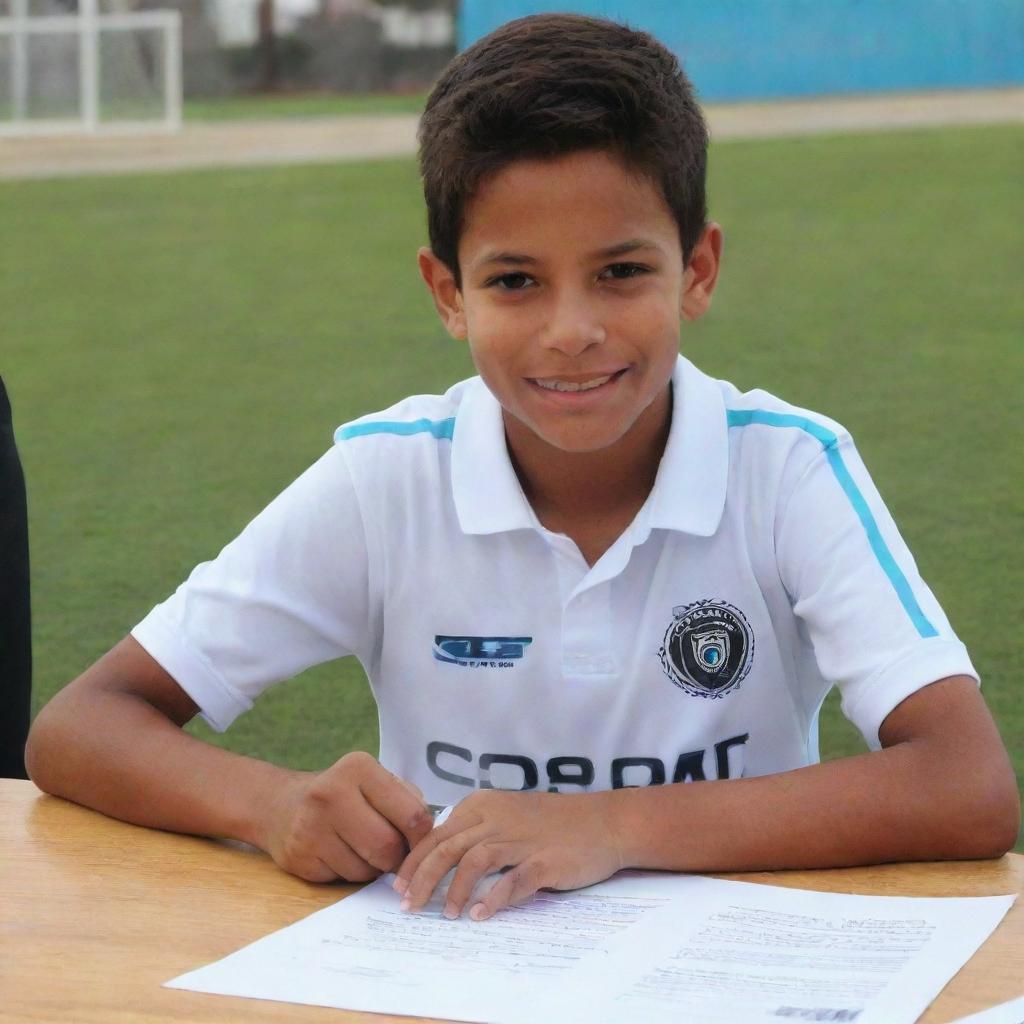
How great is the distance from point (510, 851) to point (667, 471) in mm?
512

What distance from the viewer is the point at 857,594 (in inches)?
62.1

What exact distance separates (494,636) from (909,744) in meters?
0.42

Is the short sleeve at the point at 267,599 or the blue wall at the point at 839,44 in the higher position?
the short sleeve at the point at 267,599

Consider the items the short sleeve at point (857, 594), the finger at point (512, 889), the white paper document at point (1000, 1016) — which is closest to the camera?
the white paper document at point (1000, 1016)

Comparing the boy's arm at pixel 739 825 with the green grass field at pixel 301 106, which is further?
the green grass field at pixel 301 106

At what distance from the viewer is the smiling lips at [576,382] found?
5.36 feet

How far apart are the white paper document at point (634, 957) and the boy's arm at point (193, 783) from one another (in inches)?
1.9

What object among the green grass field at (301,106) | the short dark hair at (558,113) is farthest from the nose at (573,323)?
the green grass field at (301,106)

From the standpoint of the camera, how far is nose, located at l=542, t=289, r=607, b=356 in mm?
1565

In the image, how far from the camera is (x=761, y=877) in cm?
133

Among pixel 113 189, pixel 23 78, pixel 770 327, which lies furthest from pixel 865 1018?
pixel 23 78

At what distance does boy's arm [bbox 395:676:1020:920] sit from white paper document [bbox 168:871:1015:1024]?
3cm

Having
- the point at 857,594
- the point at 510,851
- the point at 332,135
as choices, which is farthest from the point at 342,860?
the point at 332,135

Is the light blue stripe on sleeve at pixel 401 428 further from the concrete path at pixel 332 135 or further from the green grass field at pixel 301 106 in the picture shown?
the green grass field at pixel 301 106
